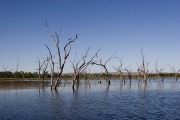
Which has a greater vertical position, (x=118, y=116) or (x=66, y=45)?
(x=66, y=45)

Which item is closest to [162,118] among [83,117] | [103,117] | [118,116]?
[118,116]

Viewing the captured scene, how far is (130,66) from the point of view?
253ft

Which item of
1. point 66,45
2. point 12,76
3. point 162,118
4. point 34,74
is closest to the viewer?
point 162,118

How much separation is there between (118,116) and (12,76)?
292ft

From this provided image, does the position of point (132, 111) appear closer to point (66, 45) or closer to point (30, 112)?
point (30, 112)

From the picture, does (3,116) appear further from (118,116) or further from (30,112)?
(118,116)

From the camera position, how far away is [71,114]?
48.8ft

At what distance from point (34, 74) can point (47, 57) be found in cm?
6605

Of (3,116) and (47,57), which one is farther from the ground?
(47,57)

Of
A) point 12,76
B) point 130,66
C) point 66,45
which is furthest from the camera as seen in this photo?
point 12,76

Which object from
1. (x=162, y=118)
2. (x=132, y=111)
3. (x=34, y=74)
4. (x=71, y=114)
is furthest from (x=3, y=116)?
(x=34, y=74)

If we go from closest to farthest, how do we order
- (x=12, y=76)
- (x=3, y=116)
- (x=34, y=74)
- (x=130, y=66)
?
1. (x=3, y=116)
2. (x=130, y=66)
3. (x=12, y=76)
4. (x=34, y=74)

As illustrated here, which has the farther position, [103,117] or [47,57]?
[47,57]

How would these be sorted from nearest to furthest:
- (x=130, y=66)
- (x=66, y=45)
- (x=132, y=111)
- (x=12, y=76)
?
(x=132, y=111)
(x=66, y=45)
(x=130, y=66)
(x=12, y=76)
